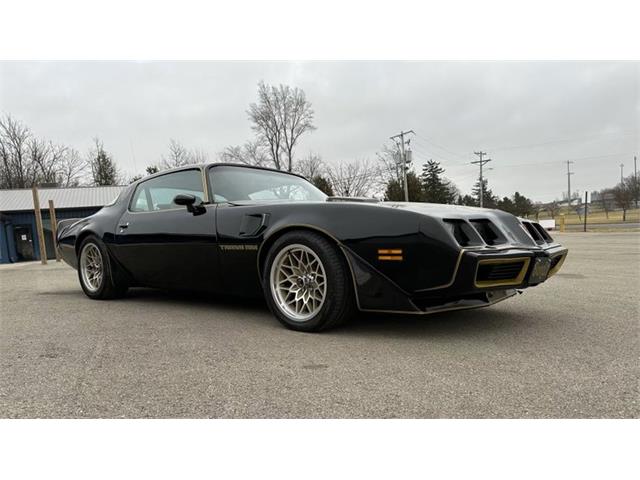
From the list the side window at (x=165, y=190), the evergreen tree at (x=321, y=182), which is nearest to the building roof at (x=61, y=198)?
the evergreen tree at (x=321, y=182)

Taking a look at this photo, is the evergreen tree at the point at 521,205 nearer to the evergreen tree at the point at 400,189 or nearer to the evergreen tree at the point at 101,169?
the evergreen tree at the point at 400,189

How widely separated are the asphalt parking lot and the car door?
35cm

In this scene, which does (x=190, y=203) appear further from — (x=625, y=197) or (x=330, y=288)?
(x=625, y=197)

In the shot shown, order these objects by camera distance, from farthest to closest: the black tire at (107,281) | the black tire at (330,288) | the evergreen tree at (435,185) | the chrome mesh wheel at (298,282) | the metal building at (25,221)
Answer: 1. the evergreen tree at (435,185)
2. the metal building at (25,221)
3. the black tire at (107,281)
4. the chrome mesh wheel at (298,282)
5. the black tire at (330,288)

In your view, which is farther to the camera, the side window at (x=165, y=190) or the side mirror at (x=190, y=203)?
the side window at (x=165, y=190)

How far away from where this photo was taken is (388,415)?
1.71m

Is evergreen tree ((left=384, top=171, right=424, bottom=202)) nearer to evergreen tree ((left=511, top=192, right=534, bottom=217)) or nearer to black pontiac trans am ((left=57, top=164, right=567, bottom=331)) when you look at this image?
evergreen tree ((left=511, top=192, right=534, bottom=217))

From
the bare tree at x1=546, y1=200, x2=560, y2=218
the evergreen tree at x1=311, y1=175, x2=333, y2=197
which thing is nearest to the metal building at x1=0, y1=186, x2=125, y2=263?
the evergreen tree at x1=311, y1=175, x2=333, y2=197

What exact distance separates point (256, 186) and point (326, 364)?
7.08 feet

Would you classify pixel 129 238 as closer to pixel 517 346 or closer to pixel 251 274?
pixel 251 274

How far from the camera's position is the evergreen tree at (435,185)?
59.3m

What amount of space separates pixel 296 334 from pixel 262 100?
3587 centimetres

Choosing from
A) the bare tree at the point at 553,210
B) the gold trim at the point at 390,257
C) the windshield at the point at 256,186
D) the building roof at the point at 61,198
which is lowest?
the bare tree at the point at 553,210

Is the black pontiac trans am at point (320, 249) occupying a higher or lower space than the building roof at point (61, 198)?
lower
